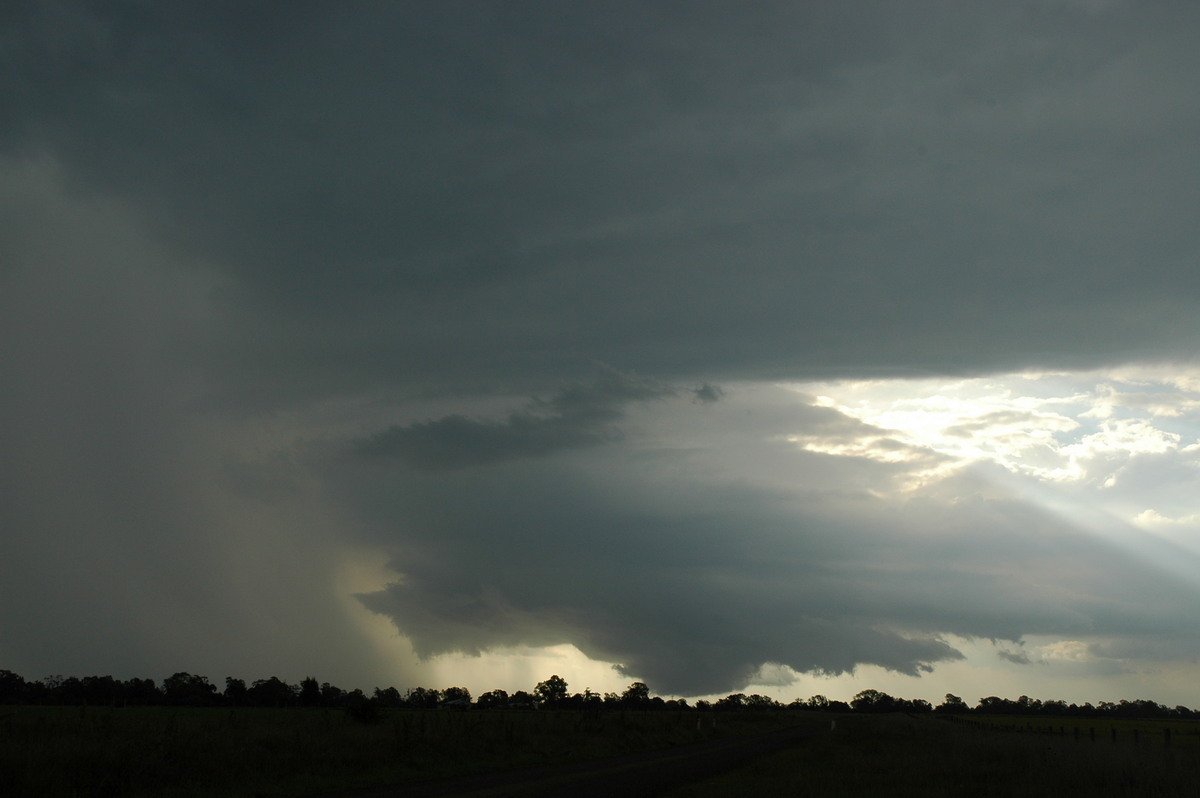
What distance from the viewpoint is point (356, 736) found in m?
30.4

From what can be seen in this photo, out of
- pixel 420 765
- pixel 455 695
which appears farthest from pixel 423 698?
pixel 420 765

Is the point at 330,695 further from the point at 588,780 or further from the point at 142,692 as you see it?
the point at 588,780

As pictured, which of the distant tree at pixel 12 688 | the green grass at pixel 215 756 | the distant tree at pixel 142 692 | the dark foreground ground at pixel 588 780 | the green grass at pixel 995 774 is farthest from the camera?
the distant tree at pixel 142 692

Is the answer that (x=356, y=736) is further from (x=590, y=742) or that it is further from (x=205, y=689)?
(x=205, y=689)

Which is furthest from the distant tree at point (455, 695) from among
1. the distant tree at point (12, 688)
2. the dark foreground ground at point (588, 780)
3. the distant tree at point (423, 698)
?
the dark foreground ground at point (588, 780)

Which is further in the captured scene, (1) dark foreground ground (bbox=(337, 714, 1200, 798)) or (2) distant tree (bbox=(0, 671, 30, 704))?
(2) distant tree (bbox=(0, 671, 30, 704))

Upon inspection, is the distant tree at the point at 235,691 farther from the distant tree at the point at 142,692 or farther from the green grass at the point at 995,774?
the green grass at the point at 995,774

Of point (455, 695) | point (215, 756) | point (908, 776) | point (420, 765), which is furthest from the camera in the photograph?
point (455, 695)

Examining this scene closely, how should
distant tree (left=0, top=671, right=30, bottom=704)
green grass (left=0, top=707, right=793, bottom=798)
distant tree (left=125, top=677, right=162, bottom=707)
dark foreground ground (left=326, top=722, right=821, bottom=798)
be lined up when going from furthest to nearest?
distant tree (left=125, top=677, right=162, bottom=707)
distant tree (left=0, top=671, right=30, bottom=704)
dark foreground ground (left=326, top=722, right=821, bottom=798)
green grass (left=0, top=707, right=793, bottom=798)

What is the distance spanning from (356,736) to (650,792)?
39.7ft

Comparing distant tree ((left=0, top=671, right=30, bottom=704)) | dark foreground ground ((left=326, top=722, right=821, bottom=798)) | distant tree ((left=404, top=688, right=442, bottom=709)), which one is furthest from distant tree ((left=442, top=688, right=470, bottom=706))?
dark foreground ground ((left=326, top=722, right=821, bottom=798))

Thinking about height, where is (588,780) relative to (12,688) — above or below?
above

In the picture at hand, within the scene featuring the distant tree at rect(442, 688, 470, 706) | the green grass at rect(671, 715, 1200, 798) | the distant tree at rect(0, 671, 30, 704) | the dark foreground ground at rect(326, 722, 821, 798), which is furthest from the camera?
the distant tree at rect(442, 688, 470, 706)

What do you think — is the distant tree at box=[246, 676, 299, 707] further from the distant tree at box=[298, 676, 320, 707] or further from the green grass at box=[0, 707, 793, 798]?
the green grass at box=[0, 707, 793, 798]
